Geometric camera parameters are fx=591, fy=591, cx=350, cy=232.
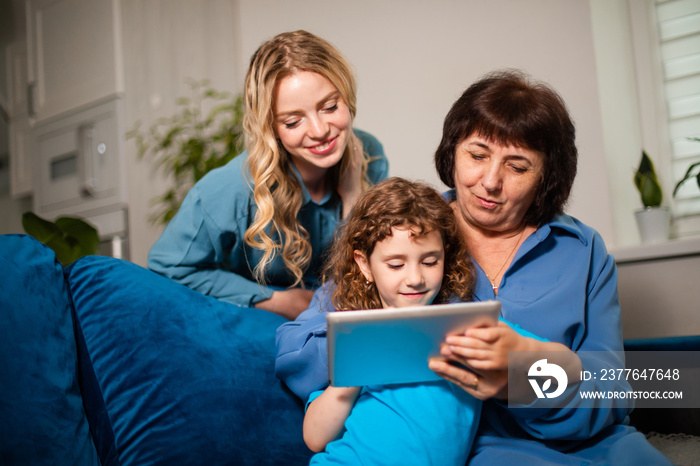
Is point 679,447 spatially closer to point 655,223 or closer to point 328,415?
point 328,415

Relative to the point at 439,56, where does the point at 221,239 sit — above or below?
below

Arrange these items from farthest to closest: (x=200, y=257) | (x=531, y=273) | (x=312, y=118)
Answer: (x=200, y=257) → (x=312, y=118) → (x=531, y=273)

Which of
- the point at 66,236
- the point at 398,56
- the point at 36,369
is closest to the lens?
the point at 36,369

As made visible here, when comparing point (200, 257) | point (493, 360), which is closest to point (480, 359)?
point (493, 360)

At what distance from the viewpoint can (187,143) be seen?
3072 mm

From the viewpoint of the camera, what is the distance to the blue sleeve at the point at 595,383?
1059 millimetres

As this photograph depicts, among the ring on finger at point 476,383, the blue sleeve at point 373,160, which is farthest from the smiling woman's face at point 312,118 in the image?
the ring on finger at point 476,383

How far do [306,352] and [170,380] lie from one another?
0.28 meters

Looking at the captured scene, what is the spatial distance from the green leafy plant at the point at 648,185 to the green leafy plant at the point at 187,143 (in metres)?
1.82

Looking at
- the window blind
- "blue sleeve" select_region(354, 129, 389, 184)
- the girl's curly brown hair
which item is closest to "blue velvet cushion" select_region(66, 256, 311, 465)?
the girl's curly brown hair

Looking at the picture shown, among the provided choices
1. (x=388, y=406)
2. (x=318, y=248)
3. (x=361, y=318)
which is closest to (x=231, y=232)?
(x=318, y=248)

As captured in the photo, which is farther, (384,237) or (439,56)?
(439,56)

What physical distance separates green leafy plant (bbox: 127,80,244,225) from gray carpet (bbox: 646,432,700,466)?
2203mm

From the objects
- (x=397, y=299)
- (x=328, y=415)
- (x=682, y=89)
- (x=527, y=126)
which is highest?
(x=682, y=89)
